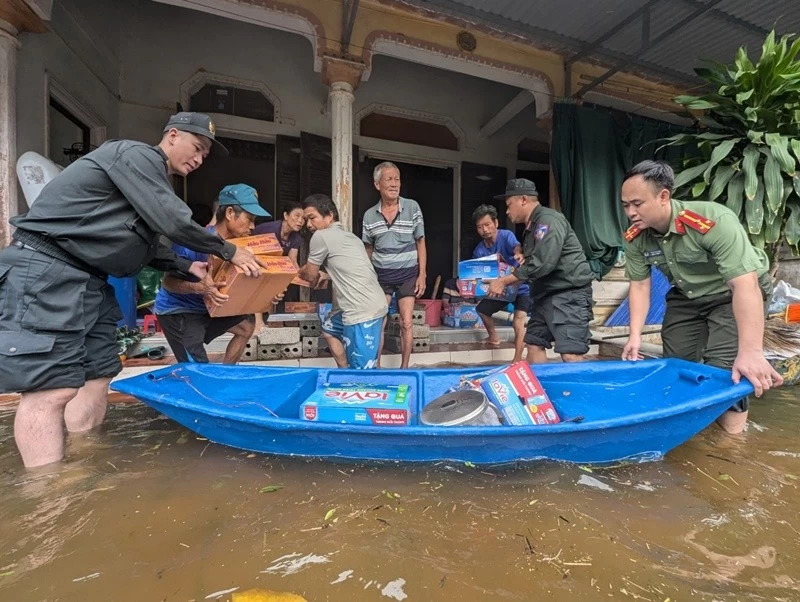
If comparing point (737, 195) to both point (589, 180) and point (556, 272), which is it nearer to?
point (556, 272)

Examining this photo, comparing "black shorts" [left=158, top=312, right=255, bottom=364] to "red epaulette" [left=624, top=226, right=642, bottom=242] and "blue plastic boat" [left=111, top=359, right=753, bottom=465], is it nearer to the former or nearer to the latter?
"blue plastic boat" [left=111, top=359, right=753, bottom=465]

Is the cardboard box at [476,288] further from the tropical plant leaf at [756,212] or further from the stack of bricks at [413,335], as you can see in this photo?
the tropical plant leaf at [756,212]

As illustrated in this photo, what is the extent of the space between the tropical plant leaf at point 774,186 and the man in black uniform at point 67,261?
4055mm

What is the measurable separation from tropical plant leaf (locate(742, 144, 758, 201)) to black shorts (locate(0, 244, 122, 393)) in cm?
447

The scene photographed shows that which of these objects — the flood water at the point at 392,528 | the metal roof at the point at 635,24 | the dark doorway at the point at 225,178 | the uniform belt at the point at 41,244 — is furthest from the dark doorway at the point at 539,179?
the uniform belt at the point at 41,244

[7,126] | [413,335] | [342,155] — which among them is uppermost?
[342,155]

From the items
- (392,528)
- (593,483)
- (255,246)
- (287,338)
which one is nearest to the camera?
(392,528)

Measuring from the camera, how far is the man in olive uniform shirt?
200 centimetres

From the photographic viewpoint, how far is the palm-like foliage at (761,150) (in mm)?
3305

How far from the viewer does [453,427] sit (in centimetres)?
176

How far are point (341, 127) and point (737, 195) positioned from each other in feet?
12.4

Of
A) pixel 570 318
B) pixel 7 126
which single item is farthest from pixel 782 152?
pixel 7 126

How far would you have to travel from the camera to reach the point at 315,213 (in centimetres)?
313

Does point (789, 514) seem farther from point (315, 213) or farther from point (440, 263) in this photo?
point (440, 263)
